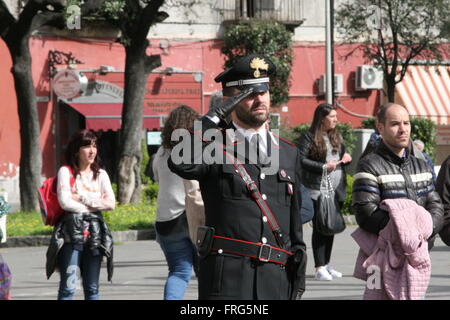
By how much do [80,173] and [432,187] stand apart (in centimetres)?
314

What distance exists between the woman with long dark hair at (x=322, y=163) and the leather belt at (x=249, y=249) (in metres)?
5.17

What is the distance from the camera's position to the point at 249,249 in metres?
5.10

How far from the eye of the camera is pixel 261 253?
5.08m

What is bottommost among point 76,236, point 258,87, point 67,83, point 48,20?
point 76,236

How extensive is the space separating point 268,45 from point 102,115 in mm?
5068

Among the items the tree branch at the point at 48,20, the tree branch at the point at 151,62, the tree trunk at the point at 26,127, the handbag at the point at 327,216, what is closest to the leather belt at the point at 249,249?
the handbag at the point at 327,216

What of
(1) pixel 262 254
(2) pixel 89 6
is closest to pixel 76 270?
(1) pixel 262 254

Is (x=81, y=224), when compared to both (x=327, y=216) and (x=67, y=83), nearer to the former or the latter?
(x=327, y=216)

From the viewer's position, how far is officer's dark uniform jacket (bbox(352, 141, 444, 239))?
6004 millimetres

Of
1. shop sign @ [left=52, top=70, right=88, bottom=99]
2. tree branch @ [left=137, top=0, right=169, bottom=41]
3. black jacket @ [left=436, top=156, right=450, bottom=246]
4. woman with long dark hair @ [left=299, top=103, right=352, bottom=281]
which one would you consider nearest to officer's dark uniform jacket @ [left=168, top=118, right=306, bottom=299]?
black jacket @ [left=436, top=156, right=450, bottom=246]

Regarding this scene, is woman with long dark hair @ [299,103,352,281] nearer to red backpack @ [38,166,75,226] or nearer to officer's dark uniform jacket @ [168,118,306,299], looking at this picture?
red backpack @ [38,166,75,226]

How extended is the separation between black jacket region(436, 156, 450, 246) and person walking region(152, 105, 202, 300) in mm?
1895
